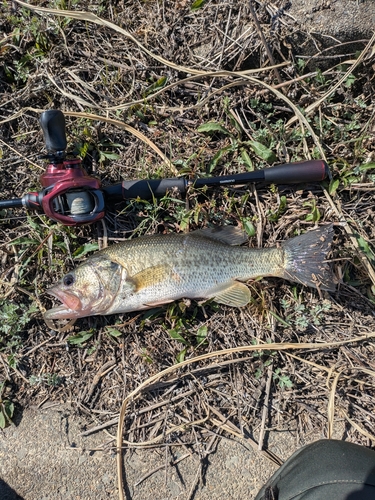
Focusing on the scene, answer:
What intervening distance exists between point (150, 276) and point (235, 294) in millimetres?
729

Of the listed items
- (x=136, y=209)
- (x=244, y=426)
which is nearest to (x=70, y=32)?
(x=136, y=209)

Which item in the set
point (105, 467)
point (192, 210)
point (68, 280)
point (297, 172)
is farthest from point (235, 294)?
point (105, 467)

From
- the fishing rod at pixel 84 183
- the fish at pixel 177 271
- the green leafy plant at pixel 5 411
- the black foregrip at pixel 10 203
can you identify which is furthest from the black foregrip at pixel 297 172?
the green leafy plant at pixel 5 411

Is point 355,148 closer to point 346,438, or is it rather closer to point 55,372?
point 346,438

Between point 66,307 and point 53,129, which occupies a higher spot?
point 53,129

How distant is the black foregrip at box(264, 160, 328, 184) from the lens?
324cm

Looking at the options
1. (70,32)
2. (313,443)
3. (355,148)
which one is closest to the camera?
(313,443)

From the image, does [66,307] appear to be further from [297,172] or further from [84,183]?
[297,172]

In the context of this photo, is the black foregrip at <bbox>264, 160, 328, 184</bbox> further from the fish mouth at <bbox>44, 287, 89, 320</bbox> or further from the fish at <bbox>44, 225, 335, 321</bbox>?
the fish mouth at <bbox>44, 287, 89, 320</bbox>

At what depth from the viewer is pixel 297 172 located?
10.7ft

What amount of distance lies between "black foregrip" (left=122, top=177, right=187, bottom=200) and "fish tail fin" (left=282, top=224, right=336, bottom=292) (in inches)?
41.4

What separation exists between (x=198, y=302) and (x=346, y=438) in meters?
1.72

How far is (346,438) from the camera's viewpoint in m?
3.34

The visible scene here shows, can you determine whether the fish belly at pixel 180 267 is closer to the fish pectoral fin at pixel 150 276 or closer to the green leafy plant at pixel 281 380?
the fish pectoral fin at pixel 150 276
